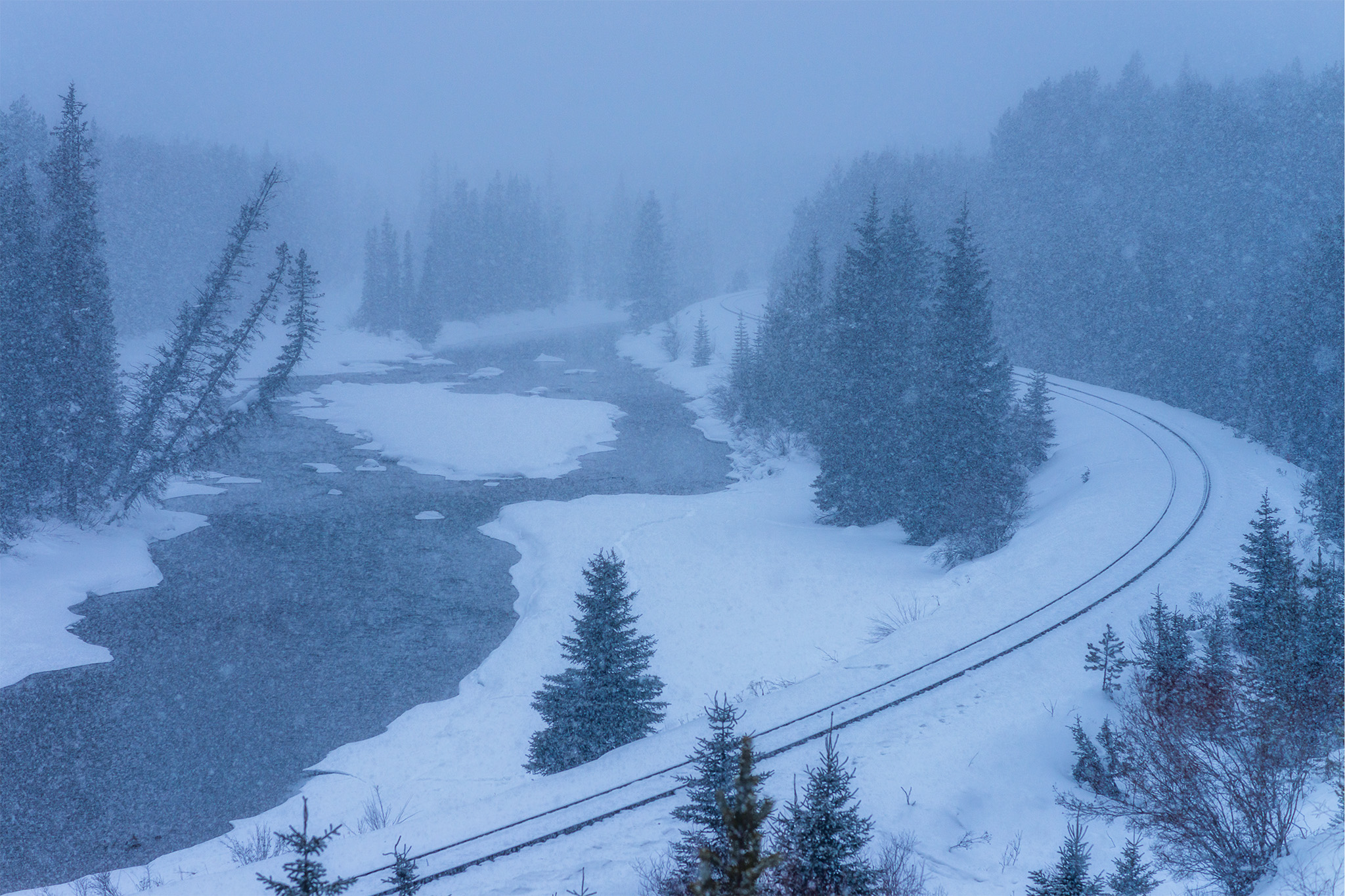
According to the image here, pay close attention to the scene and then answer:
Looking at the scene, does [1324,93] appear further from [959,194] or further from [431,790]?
[431,790]

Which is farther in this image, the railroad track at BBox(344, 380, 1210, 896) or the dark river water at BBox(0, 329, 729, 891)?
the dark river water at BBox(0, 329, 729, 891)

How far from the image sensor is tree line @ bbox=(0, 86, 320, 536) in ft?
74.2

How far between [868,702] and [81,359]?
1032 inches

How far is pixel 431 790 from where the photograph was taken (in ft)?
42.9

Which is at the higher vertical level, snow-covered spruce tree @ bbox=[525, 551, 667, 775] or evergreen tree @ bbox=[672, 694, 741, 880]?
evergreen tree @ bbox=[672, 694, 741, 880]

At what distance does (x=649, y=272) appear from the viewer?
90438mm

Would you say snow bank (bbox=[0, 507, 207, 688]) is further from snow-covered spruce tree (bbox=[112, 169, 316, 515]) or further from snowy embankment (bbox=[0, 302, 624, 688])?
snow-covered spruce tree (bbox=[112, 169, 316, 515])

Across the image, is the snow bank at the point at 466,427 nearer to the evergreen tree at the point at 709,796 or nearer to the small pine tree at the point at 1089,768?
the small pine tree at the point at 1089,768

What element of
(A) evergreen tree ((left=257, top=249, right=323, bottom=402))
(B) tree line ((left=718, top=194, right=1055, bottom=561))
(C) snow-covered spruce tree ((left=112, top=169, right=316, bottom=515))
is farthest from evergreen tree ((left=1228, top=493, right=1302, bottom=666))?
(C) snow-covered spruce tree ((left=112, top=169, right=316, bottom=515))

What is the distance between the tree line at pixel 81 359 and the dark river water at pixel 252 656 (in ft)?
10.8

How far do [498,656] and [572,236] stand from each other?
128908mm

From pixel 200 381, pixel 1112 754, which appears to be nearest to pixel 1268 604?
pixel 1112 754

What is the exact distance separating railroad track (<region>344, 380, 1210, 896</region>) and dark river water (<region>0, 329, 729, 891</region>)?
7.39 meters

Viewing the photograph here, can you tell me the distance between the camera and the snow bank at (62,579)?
57.3 feet
